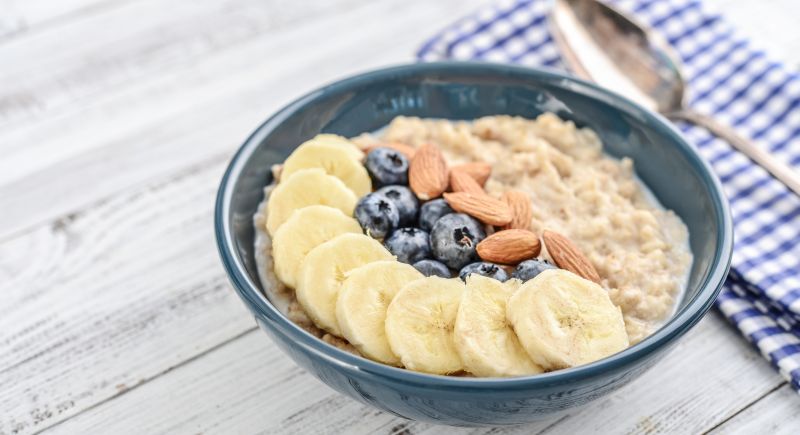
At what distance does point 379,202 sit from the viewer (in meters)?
1.24

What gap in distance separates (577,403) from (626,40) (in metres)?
1.04

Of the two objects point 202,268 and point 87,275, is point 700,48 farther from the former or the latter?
point 87,275

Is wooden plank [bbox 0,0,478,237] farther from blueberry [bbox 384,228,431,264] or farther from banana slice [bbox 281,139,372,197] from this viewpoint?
blueberry [bbox 384,228,431,264]

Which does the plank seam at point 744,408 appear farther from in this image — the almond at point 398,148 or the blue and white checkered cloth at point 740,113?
the almond at point 398,148

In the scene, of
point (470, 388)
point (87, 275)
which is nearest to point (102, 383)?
point (87, 275)

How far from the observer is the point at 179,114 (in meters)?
1.85

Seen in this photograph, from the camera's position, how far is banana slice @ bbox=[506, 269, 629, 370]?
101 centimetres

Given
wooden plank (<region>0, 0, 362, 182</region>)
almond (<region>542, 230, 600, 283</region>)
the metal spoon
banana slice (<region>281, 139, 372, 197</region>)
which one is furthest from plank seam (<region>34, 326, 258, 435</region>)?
the metal spoon

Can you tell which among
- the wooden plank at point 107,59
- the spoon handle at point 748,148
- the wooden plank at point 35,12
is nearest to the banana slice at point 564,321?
the spoon handle at point 748,148

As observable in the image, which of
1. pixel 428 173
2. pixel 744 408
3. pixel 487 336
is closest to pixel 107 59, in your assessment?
pixel 428 173

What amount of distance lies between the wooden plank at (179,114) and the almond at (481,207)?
27.0 inches

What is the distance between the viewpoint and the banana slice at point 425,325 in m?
1.03

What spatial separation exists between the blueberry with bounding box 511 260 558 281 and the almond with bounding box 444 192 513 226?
0.34ft

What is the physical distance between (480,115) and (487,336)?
0.62 m
